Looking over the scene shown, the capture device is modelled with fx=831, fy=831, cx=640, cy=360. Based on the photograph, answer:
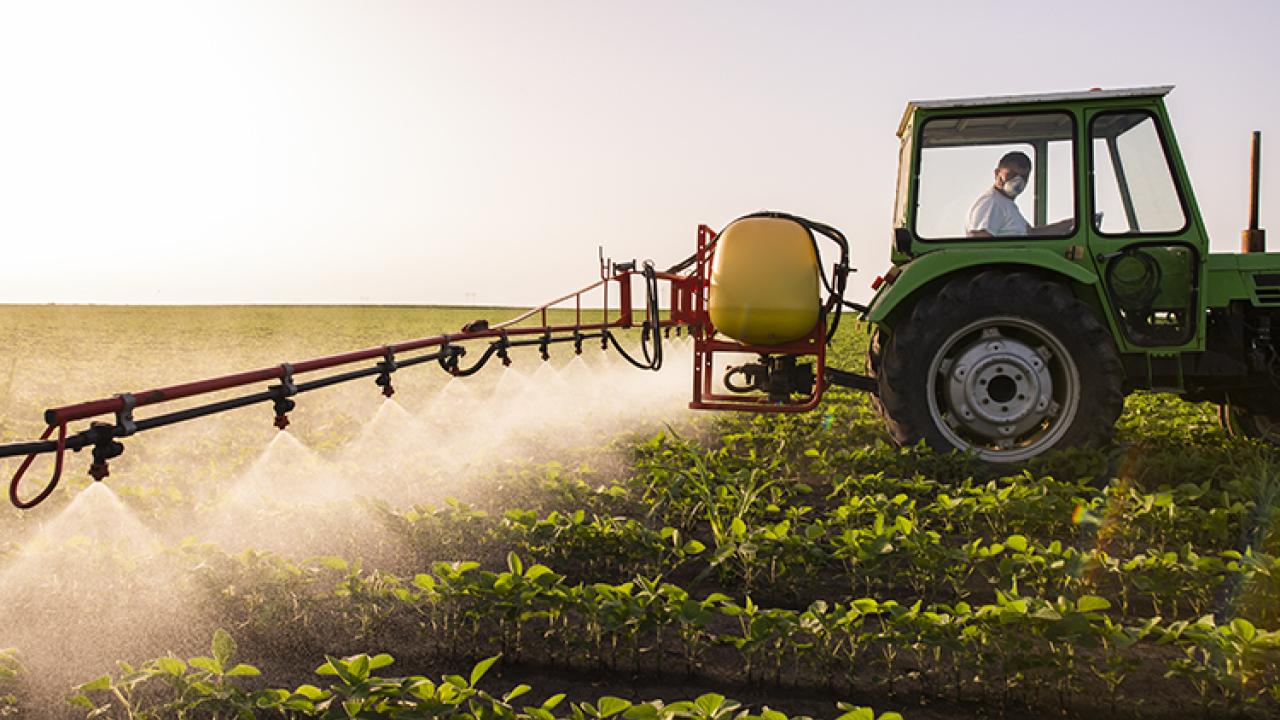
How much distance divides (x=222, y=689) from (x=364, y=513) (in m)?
1.44

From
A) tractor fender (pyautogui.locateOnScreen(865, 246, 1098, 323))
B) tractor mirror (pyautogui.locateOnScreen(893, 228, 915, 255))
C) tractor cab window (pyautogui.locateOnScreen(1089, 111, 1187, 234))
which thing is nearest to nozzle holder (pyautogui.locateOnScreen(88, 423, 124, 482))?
tractor fender (pyautogui.locateOnScreen(865, 246, 1098, 323))

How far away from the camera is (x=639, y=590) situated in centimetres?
335

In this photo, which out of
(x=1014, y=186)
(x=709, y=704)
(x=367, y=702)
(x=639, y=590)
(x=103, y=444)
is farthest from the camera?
(x=1014, y=186)

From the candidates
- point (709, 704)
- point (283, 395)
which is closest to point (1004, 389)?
point (709, 704)

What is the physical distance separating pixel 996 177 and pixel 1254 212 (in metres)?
2.04

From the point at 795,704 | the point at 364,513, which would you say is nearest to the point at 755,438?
the point at 364,513

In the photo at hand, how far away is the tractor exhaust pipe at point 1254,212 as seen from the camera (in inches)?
220

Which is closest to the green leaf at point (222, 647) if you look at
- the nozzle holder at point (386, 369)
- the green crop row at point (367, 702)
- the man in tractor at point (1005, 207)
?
the green crop row at point (367, 702)

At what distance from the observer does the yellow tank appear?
200 inches

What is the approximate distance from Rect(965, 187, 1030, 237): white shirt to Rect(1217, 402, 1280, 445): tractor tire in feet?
6.84

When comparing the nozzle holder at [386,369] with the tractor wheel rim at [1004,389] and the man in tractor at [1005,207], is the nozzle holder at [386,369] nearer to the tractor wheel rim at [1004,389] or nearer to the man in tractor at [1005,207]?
the tractor wheel rim at [1004,389]

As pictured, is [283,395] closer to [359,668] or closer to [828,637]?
[359,668]

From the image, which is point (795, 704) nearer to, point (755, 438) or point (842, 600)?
point (842, 600)

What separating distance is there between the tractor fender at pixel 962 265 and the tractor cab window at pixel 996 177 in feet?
0.77
